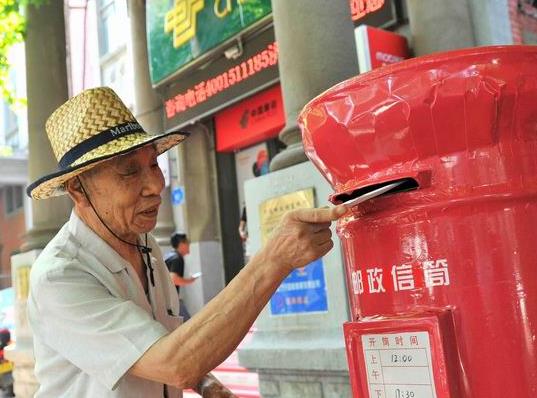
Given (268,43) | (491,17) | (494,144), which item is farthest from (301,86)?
(268,43)

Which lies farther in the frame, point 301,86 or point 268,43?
point 268,43

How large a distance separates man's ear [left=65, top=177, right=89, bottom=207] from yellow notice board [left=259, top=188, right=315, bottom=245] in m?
1.69

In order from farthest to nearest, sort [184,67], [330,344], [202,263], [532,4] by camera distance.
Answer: [202,263] → [184,67] → [532,4] → [330,344]

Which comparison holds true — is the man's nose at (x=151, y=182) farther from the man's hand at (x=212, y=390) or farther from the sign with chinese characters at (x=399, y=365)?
the sign with chinese characters at (x=399, y=365)

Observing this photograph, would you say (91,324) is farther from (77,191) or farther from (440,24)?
(440,24)

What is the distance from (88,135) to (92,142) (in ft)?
0.13

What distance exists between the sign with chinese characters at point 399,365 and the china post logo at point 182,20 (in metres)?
8.40

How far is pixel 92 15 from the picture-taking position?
603 inches

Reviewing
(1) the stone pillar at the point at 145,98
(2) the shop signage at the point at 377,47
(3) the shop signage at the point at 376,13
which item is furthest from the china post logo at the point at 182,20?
(2) the shop signage at the point at 377,47

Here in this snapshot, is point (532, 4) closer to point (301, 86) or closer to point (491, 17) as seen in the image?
point (491, 17)

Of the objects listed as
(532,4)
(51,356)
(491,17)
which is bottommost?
(51,356)

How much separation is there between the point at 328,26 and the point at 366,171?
252cm

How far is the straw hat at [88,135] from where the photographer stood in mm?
1766

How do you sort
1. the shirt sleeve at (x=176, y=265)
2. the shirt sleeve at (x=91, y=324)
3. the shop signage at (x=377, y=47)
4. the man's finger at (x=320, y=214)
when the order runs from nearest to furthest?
the man's finger at (x=320, y=214), the shirt sleeve at (x=91, y=324), the shop signage at (x=377, y=47), the shirt sleeve at (x=176, y=265)
